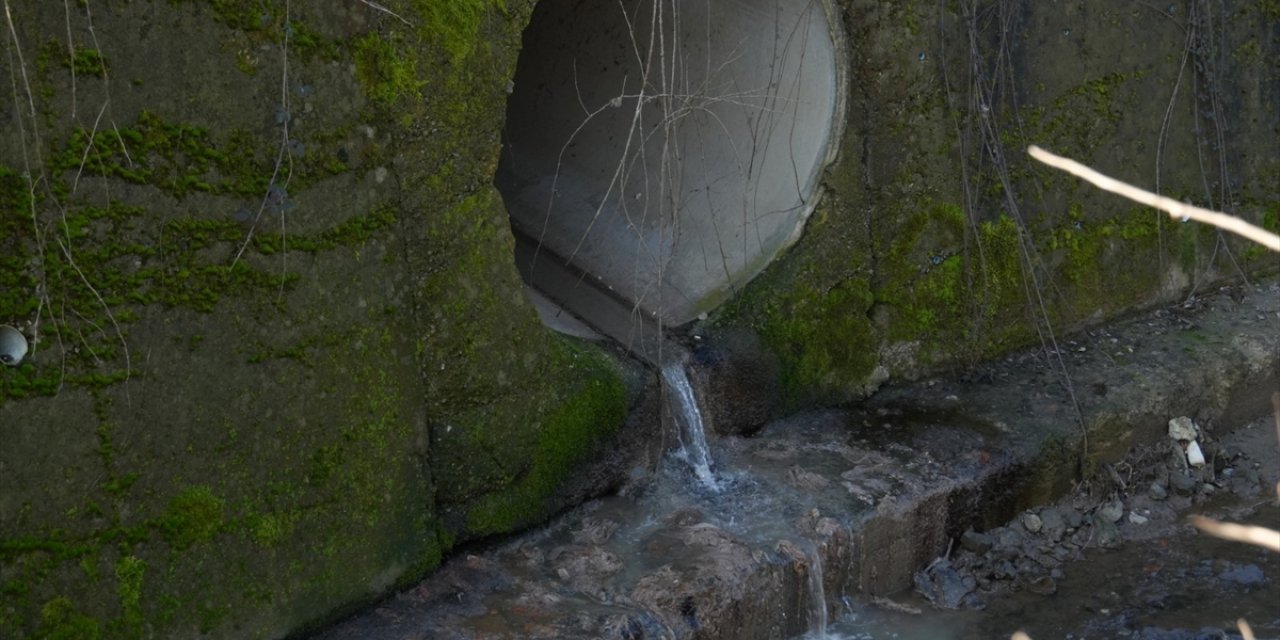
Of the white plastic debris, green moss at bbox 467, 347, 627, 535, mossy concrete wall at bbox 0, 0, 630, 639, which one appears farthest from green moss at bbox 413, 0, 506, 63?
the white plastic debris

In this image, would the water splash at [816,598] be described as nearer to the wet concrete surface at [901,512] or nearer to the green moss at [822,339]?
the wet concrete surface at [901,512]

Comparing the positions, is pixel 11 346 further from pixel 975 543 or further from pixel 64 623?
pixel 975 543

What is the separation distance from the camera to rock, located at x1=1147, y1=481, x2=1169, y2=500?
17.4 ft

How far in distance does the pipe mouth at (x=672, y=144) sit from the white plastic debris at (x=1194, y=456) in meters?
1.93

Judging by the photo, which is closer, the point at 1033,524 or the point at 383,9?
A: the point at 383,9

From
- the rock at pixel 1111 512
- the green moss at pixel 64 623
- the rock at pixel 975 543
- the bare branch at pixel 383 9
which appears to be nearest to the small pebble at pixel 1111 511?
the rock at pixel 1111 512

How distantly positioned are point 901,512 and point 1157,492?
53.8 inches

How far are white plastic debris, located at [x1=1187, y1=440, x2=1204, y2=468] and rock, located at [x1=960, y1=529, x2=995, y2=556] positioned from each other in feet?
3.88

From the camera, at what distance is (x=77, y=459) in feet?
10.6

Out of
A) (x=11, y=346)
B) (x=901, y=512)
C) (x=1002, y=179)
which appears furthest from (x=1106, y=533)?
(x=11, y=346)

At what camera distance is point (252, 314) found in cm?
353

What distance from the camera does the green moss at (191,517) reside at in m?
3.46

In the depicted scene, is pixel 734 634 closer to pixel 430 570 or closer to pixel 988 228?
pixel 430 570

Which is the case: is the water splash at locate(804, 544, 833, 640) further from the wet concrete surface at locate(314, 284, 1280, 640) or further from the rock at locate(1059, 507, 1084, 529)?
the rock at locate(1059, 507, 1084, 529)
